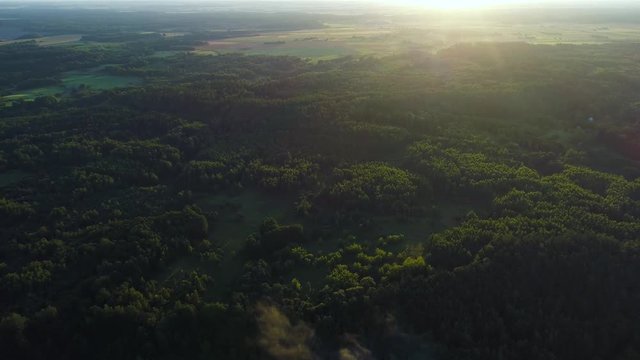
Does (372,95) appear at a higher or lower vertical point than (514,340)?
higher

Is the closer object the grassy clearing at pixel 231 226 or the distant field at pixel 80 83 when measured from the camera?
the grassy clearing at pixel 231 226

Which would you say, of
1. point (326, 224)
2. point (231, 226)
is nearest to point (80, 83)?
point (231, 226)

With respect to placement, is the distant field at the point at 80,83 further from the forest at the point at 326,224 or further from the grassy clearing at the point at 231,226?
the grassy clearing at the point at 231,226

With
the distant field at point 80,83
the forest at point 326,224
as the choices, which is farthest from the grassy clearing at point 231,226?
the distant field at point 80,83

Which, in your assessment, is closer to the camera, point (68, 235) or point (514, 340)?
point (514, 340)

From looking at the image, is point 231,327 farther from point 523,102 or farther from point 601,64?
point 601,64

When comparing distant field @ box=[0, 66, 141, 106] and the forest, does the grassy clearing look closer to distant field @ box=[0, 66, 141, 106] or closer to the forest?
the forest

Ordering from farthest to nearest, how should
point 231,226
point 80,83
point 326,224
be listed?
point 80,83
point 231,226
point 326,224

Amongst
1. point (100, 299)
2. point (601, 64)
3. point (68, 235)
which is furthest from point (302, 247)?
point (601, 64)

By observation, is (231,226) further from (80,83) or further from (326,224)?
(80,83)
